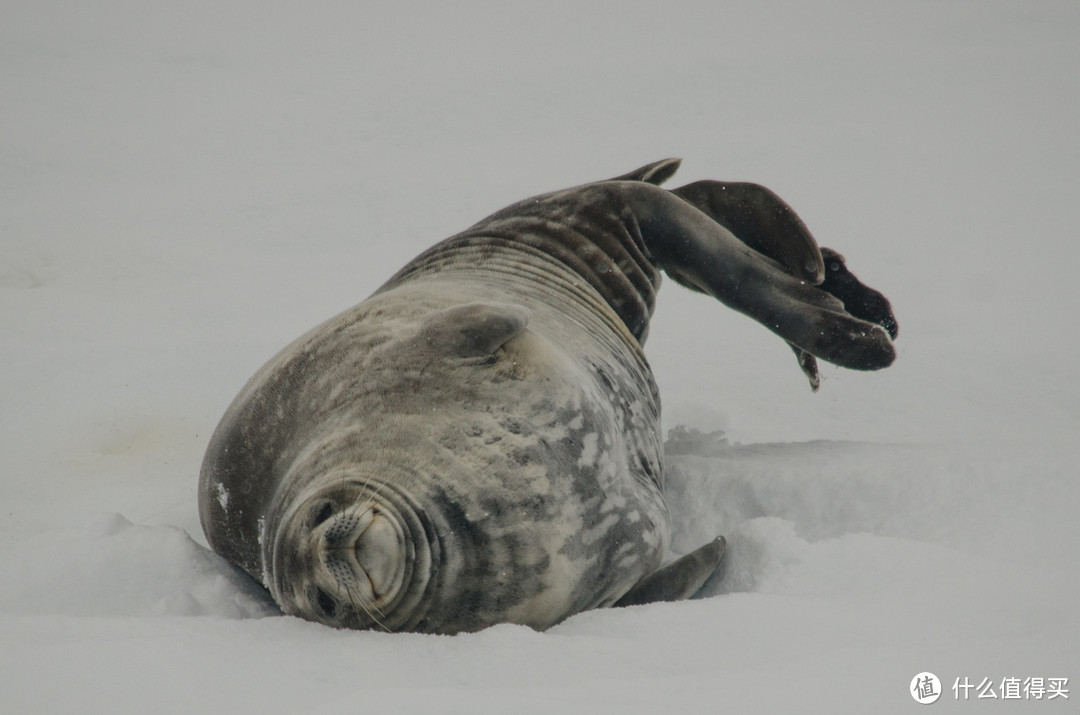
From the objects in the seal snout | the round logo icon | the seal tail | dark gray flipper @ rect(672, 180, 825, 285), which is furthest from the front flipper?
the seal snout

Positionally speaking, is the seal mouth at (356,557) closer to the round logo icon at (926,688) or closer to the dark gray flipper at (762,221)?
the round logo icon at (926,688)

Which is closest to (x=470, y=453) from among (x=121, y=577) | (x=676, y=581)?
(x=676, y=581)

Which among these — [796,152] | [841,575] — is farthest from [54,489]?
[796,152]

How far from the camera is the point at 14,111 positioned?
743 centimetres

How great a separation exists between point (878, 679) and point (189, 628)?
1169 mm

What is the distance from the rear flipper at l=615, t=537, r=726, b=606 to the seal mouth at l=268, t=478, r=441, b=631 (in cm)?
62

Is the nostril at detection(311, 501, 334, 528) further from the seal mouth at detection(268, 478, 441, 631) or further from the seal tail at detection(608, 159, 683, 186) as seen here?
the seal tail at detection(608, 159, 683, 186)

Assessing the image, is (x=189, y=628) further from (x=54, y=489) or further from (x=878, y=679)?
(x=54, y=489)

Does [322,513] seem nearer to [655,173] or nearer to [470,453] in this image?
[470,453]

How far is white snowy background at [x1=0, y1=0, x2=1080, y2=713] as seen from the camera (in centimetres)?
167

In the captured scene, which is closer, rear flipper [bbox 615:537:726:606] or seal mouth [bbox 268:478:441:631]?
seal mouth [bbox 268:478:441:631]

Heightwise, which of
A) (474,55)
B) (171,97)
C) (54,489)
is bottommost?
(54,489)

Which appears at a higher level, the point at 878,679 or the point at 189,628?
the point at 878,679

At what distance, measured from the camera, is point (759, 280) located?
326cm
